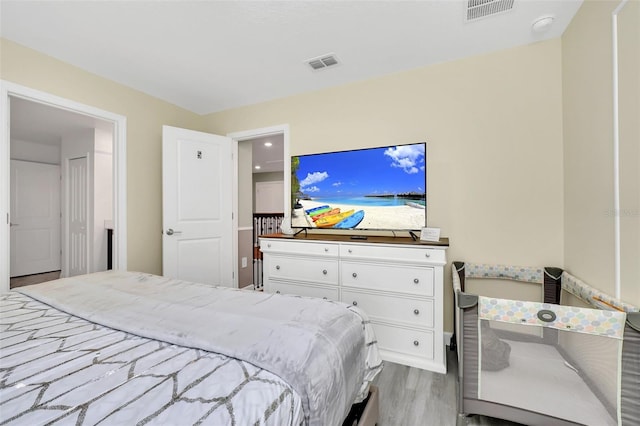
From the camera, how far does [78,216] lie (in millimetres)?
4562

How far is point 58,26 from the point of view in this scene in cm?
202

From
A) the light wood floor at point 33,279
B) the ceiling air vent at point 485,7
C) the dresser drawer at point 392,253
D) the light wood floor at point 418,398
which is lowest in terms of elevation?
the light wood floor at point 418,398

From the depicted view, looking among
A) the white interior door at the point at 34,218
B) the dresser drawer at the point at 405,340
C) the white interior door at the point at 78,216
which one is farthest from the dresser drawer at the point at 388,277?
the white interior door at the point at 34,218

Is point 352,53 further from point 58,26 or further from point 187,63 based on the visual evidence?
point 58,26

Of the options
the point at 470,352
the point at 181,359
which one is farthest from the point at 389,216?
the point at 181,359

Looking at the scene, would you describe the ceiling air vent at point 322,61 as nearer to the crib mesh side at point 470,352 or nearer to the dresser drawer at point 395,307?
the dresser drawer at point 395,307

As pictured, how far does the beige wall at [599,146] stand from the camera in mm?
1302

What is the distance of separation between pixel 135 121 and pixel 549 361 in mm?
3911

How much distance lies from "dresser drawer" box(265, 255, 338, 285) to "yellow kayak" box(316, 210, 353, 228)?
1.48 feet

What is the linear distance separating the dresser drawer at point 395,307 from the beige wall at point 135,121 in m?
2.34

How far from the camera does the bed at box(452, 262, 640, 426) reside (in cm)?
109

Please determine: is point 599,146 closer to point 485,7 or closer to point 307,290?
point 485,7

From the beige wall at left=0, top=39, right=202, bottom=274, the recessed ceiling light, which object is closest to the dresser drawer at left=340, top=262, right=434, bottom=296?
the recessed ceiling light

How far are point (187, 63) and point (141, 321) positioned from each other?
2.34m
